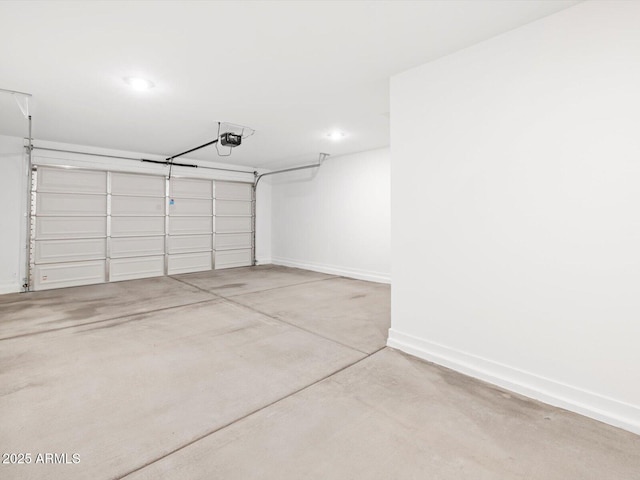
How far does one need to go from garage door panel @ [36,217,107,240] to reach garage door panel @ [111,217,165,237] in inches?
7.1

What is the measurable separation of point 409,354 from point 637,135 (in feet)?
6.82

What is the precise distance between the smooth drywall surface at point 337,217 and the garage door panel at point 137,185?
285 cm

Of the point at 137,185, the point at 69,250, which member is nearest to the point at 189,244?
the point at 137,185

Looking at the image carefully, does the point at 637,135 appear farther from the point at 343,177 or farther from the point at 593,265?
the point at 343,177

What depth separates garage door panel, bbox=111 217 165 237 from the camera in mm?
5992

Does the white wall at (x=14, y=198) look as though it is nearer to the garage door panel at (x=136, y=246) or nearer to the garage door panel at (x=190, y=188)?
the garage door panel at (x=136, y=246)

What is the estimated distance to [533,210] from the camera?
6.57 ft

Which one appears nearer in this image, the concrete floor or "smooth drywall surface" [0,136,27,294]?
the concrete floor

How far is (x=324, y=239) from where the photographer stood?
698cm

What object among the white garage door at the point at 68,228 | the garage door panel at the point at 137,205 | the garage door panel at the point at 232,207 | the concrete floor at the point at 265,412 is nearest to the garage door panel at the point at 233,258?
the garage door panel at the point at 232,207

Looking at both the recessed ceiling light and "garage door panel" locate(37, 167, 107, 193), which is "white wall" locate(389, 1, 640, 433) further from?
"garage door panel" locate(37, 167, 107, 193)

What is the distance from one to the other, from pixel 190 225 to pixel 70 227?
2145 millimetres

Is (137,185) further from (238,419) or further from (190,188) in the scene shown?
(238,419)

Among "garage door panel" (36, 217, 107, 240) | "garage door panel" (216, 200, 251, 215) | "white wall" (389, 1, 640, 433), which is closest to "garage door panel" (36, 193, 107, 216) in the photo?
"garage door panel" (36, 217, 107, 240)
